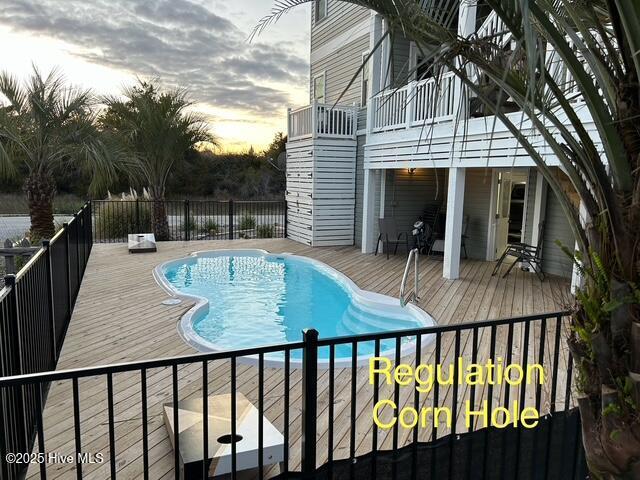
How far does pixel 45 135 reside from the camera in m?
8.79

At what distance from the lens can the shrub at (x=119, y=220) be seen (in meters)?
13.7

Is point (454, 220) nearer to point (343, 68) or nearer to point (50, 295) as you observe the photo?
point (50, 295)

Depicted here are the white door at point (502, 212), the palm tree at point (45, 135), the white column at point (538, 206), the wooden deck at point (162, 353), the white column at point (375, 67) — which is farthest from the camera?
the white column at point (375, 67)

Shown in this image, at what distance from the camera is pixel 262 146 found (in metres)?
32.5

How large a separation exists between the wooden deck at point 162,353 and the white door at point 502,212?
1.06 metres

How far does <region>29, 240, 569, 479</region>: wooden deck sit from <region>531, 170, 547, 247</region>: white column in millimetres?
846

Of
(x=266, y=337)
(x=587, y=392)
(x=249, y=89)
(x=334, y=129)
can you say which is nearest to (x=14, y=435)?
(x=587, y=392)

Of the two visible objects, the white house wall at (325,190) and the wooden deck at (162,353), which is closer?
the wooden deck at (162,353)

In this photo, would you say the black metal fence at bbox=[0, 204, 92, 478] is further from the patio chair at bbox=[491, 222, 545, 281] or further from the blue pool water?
the patio chair at bbox=[491, 222, 545, 281]

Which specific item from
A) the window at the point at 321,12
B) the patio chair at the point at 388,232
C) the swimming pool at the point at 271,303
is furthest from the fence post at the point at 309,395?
the window at the point at 321,12

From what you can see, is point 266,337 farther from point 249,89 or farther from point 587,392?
point 249,89

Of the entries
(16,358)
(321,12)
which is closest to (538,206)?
(16,358)

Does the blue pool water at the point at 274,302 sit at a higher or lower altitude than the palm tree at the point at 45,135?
lower

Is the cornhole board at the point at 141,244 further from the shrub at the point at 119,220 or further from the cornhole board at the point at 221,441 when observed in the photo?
the cornhole board at the point at 221,441
